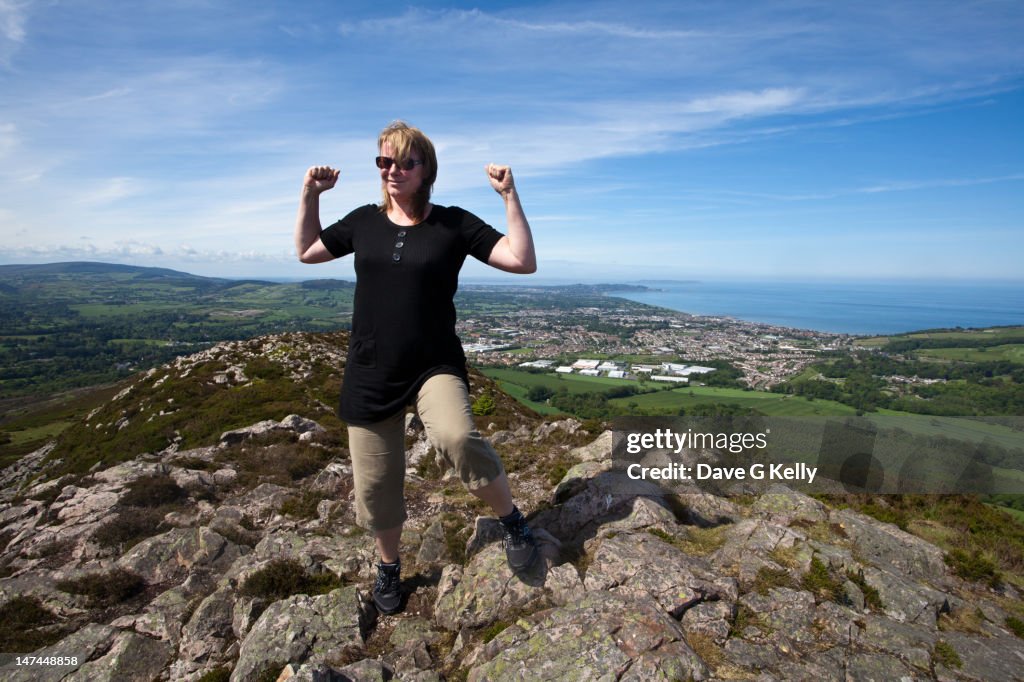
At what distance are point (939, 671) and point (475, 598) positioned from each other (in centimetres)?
413

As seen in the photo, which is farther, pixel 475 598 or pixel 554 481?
pixel 554 481

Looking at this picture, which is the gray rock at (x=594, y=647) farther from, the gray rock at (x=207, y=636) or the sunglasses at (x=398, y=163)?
the sunglasses at (x=398, y=163)

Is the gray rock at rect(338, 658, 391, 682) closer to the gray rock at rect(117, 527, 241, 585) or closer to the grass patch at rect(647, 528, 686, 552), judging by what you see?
the grass patch at rect(647, 528, 686, 552)

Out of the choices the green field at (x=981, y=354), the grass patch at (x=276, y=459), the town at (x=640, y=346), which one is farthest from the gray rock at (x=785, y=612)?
the green field at (x=981, y=354)

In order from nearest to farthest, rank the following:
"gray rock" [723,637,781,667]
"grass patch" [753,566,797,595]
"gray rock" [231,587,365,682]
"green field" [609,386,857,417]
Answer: "gray rock" [723,637,781,667] < "gray rock" [231,587,365,682] < "grass patch" [753,566,797,595] < "green field" [609,386,857,417]

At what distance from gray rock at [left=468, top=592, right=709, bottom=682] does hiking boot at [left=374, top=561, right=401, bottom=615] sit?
1417mm

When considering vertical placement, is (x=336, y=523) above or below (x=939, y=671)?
below

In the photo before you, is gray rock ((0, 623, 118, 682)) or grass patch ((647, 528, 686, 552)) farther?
grass patch ((647, 528, 686, 552))

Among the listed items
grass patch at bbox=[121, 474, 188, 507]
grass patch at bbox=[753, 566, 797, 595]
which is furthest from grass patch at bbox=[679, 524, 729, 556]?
grass patch at bbox=[121, 474, 188, 507]

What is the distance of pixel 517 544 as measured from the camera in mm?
4902

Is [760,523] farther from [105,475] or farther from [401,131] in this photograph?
[105,475]

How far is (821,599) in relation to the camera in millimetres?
4672

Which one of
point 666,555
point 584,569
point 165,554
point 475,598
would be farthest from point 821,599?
point 165,554

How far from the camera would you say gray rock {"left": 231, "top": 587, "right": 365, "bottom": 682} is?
4388 mm
